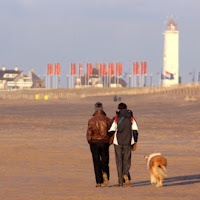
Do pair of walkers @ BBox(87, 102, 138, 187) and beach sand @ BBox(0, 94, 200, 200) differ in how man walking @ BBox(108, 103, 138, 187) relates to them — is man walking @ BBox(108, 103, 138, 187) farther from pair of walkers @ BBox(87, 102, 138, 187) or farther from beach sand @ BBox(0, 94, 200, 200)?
beach sand @ BBox(0, 94, 200, 200)

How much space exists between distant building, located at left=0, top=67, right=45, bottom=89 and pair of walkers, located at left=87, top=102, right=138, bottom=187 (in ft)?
529

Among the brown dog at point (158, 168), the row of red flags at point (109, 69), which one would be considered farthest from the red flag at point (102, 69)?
the brown dog at point (158, 168)

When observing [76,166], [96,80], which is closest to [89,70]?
[96,80]

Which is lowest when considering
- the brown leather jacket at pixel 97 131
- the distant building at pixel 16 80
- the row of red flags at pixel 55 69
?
the distant building at pixel 16 80

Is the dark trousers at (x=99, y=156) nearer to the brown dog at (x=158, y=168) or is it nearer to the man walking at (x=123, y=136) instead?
the man walking at (x=123, y=136)

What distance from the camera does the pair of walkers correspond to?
14711 mm

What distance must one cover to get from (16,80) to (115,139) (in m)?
163

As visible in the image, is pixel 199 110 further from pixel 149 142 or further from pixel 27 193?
pixel 27 193

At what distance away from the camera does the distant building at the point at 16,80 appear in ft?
579

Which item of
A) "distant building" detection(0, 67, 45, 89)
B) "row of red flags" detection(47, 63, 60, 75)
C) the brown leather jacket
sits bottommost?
"distant building" detection(0, 67, 45, 89)

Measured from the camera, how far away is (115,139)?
48.5ft

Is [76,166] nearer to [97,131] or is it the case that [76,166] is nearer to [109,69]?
[97,131]

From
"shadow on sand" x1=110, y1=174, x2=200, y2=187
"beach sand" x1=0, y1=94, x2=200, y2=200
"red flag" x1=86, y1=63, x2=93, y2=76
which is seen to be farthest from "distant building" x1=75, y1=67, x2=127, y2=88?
"shadow on sand" x1=110, y1=174, x2=200, y2=187

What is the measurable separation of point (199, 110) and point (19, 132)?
2232 cm
